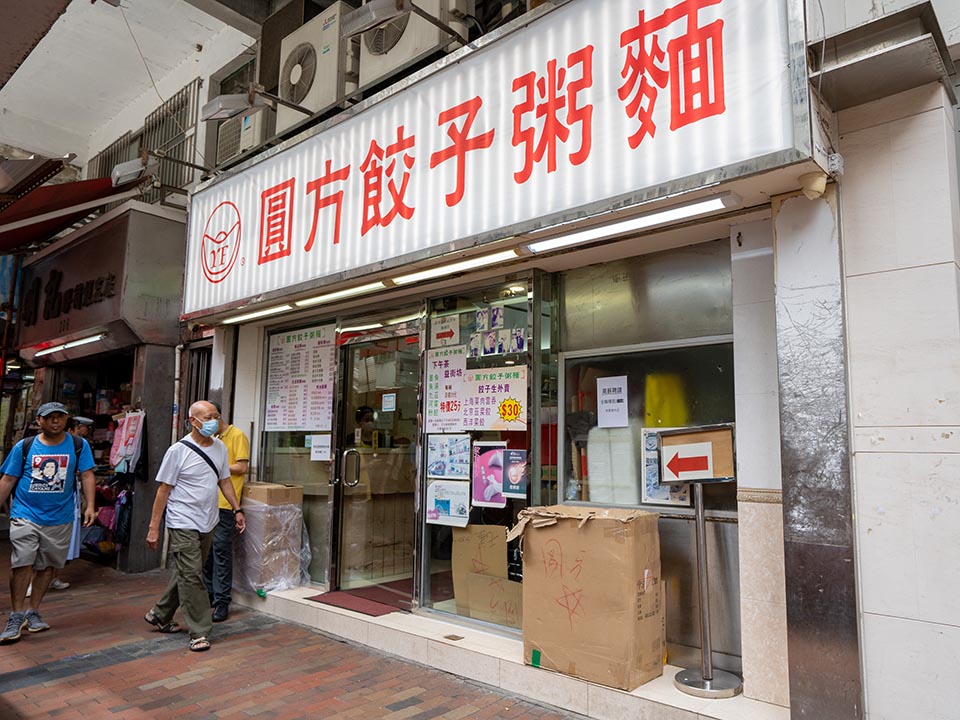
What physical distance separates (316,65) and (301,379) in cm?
317

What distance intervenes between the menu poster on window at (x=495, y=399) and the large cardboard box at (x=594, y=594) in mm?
897

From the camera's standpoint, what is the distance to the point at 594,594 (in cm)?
373

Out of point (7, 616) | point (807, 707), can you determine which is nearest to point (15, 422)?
point (7, 616)

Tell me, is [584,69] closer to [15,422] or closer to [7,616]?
[7,616]

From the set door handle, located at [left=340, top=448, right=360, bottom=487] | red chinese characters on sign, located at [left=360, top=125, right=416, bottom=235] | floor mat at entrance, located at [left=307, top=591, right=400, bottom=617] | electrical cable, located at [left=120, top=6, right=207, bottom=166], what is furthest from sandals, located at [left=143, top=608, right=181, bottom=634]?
electrical cable, located at [left=120, top=6, right=207, bottom=166]

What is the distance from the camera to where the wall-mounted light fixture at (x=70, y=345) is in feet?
29.2

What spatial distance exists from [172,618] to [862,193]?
5738 mm

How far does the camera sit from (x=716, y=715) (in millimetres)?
3285

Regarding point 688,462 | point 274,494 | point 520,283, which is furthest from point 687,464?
point 274,494

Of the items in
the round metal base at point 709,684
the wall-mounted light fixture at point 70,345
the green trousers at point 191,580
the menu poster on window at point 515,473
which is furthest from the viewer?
the wall-mounted light fixture at point 70,345

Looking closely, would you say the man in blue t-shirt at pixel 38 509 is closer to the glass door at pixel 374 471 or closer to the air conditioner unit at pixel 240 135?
the glass door at pixel 374 471

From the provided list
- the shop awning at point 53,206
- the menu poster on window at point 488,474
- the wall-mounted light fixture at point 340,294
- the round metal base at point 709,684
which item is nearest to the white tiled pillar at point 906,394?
the round metal base at point 709,684

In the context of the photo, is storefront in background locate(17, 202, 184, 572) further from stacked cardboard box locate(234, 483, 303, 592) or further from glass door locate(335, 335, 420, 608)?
glass door locate(335, 335, 420, 608)

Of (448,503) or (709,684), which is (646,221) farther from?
(448,503)
